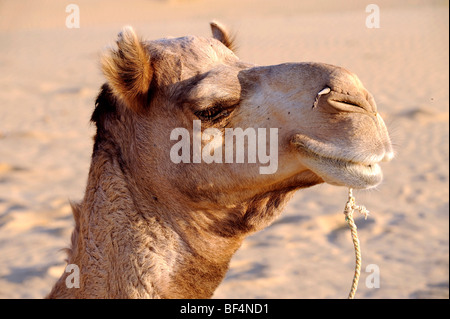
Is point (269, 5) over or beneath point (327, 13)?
over

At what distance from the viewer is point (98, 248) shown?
2.83 meters

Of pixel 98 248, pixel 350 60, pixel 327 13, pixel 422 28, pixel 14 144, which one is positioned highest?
pixel 327 13

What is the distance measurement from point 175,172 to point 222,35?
38.2 inches

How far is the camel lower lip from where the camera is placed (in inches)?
93.3

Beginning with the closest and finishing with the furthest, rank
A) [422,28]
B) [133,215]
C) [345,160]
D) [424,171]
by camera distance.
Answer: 1. [345,160]
2. [133,215]
3. [424,171]
4. [422,28]

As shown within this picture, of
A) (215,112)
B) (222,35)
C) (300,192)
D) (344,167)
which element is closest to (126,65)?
(215,112)

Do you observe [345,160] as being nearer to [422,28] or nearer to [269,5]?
[422,28]

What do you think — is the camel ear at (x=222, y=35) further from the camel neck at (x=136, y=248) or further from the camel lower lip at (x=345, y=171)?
the camel lower lip at (x=345, y=171)

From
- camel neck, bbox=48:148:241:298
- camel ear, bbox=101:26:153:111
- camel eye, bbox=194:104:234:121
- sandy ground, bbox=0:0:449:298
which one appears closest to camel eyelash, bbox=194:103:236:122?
camel eye, bbox=194:104:234:121

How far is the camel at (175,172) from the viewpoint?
103 inches

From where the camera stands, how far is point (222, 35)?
11.1 ft

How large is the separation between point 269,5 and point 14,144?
87.1 feet

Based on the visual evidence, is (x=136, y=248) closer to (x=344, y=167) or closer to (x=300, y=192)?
(x=344, y=167)
